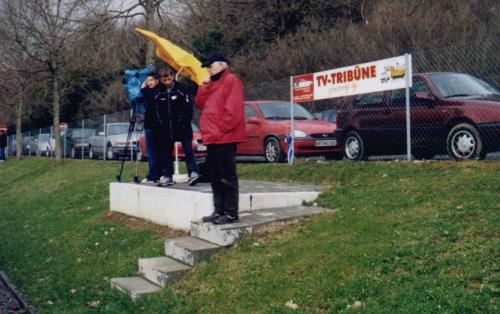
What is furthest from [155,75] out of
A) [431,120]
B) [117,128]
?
[117,128]

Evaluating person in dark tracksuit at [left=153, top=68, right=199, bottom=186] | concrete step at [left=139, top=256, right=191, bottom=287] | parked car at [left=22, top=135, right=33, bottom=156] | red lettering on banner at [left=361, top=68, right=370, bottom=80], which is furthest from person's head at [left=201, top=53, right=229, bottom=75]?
parked car at [left=22, top=135, right=33, bottom=156]

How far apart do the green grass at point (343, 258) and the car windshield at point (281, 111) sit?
4.67m

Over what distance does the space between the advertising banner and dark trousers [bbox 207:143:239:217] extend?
5.20 metres

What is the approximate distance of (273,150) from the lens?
1633 centimetres

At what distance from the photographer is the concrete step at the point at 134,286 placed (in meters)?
7.42

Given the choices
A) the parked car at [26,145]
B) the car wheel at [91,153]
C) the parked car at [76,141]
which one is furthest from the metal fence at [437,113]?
the parked car at [26,145]

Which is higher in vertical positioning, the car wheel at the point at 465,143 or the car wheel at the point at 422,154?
the car wheel at the point at 465,143

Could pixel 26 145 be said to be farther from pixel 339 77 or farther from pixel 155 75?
pixel 155 75

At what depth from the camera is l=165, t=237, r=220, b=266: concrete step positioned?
768 centimetres

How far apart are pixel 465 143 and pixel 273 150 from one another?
18.2 ft

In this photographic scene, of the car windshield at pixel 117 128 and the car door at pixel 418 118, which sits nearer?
the car door at pixel 418 118

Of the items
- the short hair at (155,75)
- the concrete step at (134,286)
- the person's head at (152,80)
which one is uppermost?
the short hair at (155,75)

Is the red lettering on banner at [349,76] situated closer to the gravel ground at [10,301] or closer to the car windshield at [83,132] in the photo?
the gravel ground at [10,301]

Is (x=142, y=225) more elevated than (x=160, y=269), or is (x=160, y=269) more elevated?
(x=142, y=225)
